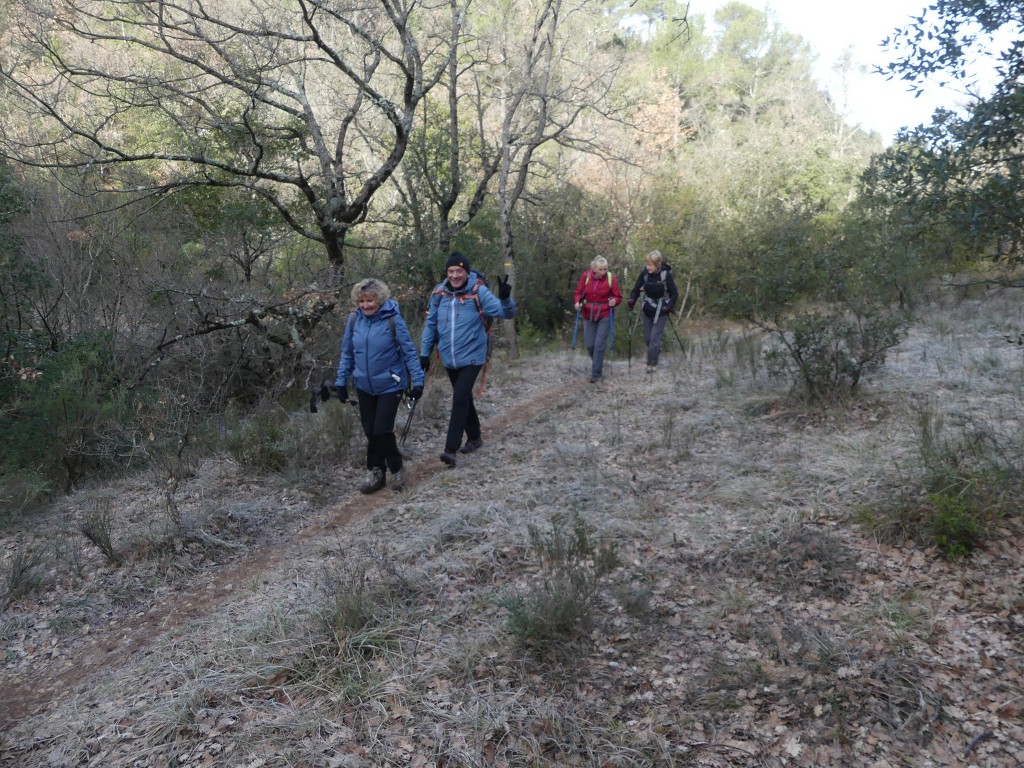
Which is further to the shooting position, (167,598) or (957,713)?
(167,598)

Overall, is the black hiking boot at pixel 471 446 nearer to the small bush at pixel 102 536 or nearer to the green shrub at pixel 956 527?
the small bush at pixel 102 536

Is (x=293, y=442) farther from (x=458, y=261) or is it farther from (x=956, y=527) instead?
(x=956, y=527)

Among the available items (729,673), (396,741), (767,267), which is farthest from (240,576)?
(767,267)

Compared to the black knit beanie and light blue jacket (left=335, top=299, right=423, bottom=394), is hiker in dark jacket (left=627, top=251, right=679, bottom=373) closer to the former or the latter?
the black knit beanie

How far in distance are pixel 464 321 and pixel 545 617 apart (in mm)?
3722

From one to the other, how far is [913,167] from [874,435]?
251 centimetres

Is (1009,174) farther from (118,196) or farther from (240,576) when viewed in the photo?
(118,196)

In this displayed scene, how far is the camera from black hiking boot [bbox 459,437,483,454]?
7.86m

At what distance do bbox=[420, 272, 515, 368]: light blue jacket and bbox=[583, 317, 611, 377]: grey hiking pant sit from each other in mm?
3766

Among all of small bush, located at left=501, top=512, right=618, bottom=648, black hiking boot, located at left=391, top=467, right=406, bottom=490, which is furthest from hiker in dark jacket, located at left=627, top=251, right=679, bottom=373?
small bush, located at left=501, top=512, right=618, bottom=648

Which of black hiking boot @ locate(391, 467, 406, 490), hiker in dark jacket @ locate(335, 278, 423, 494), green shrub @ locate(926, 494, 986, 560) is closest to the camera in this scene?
green shrub @ locate(926, 494, 986, 560)

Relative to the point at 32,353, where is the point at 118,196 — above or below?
above

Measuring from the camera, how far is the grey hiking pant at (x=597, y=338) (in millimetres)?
10844

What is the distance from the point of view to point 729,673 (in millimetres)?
3826
